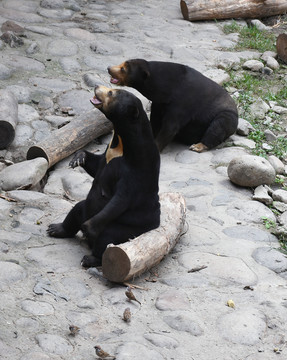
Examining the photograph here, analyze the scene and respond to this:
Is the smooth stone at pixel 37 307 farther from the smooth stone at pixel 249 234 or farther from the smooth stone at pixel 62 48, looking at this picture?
the smooth stone at pixel 62 48

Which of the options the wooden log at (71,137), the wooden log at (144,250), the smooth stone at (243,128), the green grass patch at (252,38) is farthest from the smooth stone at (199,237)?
the green grass patch at (252,38)

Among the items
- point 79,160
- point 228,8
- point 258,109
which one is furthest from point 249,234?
point 228,8

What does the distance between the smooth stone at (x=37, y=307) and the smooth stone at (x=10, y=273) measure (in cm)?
25

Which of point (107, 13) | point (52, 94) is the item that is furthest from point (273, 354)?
point (107, 13)

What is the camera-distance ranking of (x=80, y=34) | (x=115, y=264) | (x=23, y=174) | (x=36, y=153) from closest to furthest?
(x=115, y=264), (x=23, y=174), (x=36, y=153), (x=80, y=34)

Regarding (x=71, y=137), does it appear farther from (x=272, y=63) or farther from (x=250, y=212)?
(x=272, y=63)

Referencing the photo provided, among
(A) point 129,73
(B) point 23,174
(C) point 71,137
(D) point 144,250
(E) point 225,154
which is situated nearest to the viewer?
(D) point 144,250

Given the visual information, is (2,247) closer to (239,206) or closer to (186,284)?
(186,284)

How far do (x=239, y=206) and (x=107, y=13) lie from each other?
19.7 ft

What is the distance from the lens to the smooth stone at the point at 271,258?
5.21 meters

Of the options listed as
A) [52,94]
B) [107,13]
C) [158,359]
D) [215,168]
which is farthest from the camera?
[107,13]

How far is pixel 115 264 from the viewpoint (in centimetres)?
470

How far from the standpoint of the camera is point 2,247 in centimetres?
500

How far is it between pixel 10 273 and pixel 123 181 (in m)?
0.99
